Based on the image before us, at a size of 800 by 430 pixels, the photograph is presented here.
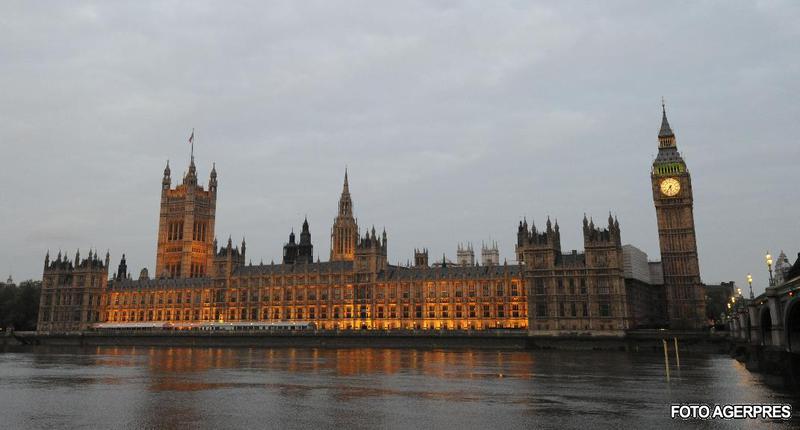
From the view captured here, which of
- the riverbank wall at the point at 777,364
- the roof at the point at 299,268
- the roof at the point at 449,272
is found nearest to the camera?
the riverbank wall at the point at 777,364

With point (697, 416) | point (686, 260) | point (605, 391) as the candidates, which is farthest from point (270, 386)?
point (686, 260)

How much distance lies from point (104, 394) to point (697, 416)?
38.0 metres

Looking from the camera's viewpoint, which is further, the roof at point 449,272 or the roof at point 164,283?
the roof at point 164,283

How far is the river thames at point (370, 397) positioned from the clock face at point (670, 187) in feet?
299

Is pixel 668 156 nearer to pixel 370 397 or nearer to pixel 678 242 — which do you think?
pixel 678 242

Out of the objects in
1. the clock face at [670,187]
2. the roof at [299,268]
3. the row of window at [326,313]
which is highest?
the clock face at [670,187]

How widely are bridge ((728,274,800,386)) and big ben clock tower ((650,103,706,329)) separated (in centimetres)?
6567

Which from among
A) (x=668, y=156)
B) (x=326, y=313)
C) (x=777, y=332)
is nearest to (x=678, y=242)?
(x=668, y=156)

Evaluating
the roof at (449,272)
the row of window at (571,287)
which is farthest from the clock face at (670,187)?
the roof at (449,272)

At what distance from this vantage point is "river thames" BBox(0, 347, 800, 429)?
32.4 meters

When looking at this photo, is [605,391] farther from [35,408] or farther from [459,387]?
[35,408]

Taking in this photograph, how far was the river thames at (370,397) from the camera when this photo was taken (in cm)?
3238

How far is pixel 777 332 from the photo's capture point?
56125 mm

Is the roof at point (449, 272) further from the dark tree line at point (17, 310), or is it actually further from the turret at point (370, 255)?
the dark tree line at point (17, 310)
